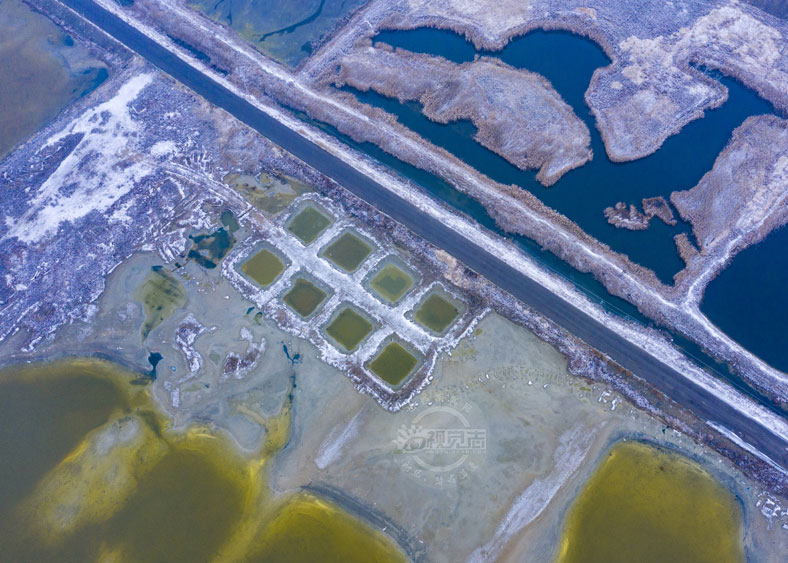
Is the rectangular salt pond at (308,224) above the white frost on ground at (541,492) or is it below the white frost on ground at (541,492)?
above

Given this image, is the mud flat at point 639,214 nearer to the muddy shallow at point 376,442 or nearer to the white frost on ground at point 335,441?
the muddy shallow at point 376,442

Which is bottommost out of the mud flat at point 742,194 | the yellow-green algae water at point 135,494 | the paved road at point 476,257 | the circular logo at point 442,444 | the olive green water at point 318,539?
the yellow-green algae water at point 135,494

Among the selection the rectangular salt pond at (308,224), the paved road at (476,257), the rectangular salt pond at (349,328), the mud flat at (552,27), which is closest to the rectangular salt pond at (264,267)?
the rectangular salt pond at (308,224)

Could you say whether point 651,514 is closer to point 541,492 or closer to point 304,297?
point 541,492

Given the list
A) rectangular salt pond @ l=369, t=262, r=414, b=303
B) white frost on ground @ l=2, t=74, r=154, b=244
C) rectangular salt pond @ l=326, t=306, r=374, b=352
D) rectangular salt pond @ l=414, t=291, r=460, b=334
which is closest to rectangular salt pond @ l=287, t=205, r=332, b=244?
rectangular salt pond @ l=369, t=262, r=414, b=303

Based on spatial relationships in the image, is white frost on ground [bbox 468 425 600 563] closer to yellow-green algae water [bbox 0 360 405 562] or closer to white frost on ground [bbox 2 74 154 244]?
yellow-green algae water [bbox 0 360 405 562]

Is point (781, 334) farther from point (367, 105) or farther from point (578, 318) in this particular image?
point (367, 105)
